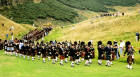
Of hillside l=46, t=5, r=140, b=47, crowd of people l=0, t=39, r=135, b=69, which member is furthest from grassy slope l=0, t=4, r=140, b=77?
crowd of people l=0, t=39, r=135, b=69

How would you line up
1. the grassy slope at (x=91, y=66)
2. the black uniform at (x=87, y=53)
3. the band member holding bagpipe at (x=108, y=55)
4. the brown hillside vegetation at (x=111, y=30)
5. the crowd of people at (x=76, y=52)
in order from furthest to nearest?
1. the brown hillside vegetation at (x=111, y=30)
2. the black uniform at (x=87, y=53)
3. the crowd of people at (x=76, y=52)
4. the band member holding bagpipe at (x=108, y=55)
5. the grassy slope at (x=91, y=66)

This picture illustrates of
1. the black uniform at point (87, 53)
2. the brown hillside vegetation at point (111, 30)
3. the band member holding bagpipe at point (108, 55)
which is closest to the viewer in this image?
the band member holding bagpipe at point (108, 55)

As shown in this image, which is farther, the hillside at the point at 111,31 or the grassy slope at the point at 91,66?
the hillside at the point at 111,31

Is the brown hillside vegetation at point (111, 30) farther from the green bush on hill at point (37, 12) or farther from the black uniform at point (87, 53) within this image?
the green bush on hill at point (37, 12)

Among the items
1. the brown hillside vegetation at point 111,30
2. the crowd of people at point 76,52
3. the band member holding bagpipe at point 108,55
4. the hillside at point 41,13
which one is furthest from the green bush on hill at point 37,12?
the band member holding bagpipe at point 108,55

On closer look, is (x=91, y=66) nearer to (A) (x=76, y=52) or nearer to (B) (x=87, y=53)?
(B) (x=87, y=53)

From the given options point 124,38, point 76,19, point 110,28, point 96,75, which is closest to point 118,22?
point 110,28

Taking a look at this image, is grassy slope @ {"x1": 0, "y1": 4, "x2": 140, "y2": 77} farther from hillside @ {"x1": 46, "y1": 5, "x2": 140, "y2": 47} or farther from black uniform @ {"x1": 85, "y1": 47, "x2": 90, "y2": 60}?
black uniform @ {"x1": 85, "y1": 47, "x2": 90, "y2": 60}

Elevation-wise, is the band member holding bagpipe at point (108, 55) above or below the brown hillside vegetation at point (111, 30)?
above

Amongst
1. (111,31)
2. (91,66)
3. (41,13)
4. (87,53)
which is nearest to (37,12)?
(41,13)

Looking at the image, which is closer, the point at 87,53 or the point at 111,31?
the point at 87,53

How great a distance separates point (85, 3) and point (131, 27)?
421 feet

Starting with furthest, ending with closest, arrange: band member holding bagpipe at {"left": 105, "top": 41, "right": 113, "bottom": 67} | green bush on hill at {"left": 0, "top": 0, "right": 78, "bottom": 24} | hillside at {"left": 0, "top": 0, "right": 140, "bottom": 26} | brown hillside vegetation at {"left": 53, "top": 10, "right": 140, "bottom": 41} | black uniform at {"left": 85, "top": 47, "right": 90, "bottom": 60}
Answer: hillside at {"left": 0, "top": 0, "right": 140, "bottom": 26}
green bush on hill at {"left": 0, "top": 0, "right": 78, "bottom": 24}
brown hillside vegetation at {"left": 53, "top": 10, "right": 140, "bottom": 41}
black uniform at {"left": 85, "top": 47, "right": 90, "bottom": 60}
band member holding bagpipe at {"left": 105, "top": 41, "right": 113, "bottom": 67}

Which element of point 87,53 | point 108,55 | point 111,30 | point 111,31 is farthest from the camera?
point 111,30
